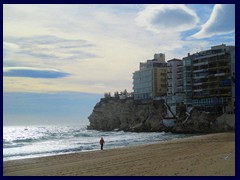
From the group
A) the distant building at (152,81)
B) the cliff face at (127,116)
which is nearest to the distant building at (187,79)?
the cliff face at (127,116)

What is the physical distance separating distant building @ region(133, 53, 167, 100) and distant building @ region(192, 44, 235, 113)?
11959mm

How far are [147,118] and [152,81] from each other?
7.23m

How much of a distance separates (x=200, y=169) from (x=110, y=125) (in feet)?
227

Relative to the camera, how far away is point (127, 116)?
238ft

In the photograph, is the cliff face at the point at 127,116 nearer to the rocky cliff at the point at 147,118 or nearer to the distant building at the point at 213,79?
the rocky cliff at the point at 147,118

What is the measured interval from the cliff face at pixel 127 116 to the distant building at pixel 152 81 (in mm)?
2484

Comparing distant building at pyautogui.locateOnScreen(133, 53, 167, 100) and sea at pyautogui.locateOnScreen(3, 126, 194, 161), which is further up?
distant building at pyautogui.locateOnScreen(133, 53, 167, 100)

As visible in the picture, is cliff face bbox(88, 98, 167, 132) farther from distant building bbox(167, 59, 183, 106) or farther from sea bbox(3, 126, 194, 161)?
sea bbox(3, 126, 194, 161)

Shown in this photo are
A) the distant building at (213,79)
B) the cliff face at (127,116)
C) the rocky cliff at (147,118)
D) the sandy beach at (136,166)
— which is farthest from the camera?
the cliff face at (127,116)

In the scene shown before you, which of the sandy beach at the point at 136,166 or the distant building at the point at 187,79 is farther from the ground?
the distant building at the point at 187,79

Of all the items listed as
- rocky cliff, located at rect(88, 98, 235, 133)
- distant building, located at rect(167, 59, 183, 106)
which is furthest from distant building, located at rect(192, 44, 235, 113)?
distant building, located at rect(167, 59, 183, 106)

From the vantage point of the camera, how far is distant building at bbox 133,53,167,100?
6706cm

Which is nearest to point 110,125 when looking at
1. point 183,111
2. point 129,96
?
point 129,96

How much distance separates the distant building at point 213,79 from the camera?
49.4 meters
